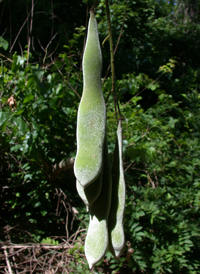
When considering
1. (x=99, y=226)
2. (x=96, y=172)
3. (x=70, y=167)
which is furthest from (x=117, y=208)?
(x=70, y=167)

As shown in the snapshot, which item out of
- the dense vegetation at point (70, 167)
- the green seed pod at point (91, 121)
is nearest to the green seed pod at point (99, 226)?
the green seed pod at point (91, 121)

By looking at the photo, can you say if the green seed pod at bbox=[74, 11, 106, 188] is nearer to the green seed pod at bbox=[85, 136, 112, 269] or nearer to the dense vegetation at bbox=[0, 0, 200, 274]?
the green seed pod at bbox=[85, 136, 112, 269]

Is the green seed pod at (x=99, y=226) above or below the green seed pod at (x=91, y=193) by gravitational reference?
below

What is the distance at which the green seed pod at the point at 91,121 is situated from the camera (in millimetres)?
500

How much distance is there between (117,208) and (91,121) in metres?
0.24

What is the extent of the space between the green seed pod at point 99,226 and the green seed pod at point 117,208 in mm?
27

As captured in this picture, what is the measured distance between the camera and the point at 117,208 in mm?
622

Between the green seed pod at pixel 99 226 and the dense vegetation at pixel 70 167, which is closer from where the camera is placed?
the green seed pod at pixel 99 226

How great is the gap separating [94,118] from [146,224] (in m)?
1.43

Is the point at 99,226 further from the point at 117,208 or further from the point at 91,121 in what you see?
the point at 91,121

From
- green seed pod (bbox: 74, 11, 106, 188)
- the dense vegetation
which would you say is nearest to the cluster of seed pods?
green seed pod (bbox: 74, 11, 106, 188)

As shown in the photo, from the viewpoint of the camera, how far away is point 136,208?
161 cm

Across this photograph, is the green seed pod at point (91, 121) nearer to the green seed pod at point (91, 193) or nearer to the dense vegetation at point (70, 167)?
the green seed pod at point (91, 193)

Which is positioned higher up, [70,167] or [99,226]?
[99,226]
